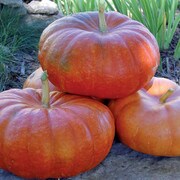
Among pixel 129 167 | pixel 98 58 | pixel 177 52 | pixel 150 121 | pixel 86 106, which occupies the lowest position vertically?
pixel 177 52

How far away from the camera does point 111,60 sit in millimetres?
1713

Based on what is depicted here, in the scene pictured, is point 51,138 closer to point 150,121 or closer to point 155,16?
point 150,121

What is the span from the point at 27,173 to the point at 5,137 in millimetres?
174

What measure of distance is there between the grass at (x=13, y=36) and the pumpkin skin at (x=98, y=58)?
1.71 meters

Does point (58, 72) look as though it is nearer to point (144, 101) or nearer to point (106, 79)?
point (106, 79)

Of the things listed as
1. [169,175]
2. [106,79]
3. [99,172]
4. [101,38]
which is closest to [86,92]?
[106,79]

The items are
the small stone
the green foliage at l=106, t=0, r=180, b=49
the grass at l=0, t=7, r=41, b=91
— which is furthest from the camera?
the small stone

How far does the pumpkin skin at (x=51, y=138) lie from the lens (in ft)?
5.33

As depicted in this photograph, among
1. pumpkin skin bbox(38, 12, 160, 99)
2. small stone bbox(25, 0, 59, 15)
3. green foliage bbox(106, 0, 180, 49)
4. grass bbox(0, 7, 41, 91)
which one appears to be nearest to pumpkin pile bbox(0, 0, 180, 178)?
pumpkin skin bbox(38, 12, 160, 99)

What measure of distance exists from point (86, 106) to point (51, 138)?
8.4 inches

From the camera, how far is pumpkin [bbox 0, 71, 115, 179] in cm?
163

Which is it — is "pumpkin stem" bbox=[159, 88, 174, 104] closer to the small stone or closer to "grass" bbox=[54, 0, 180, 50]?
"grass" bbox=[54, 0, 180, 50]

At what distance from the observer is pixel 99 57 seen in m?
1.71

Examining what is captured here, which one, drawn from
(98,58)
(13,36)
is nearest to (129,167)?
(98,58)
